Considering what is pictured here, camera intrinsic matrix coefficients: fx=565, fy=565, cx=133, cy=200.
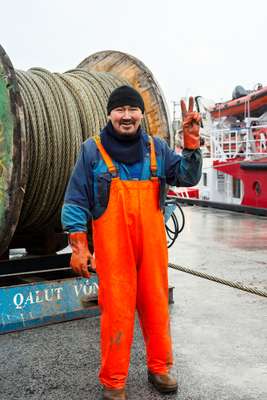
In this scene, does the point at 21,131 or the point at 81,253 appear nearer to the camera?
the point at 81,253

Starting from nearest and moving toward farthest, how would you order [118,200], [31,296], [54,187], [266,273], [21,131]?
[118,200]
[21,131]
[31,296]
[54,187]
[266,273]

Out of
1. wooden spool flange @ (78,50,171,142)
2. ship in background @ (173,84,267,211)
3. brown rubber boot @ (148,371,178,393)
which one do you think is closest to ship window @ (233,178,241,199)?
ship in background @ (173,84,267,211)

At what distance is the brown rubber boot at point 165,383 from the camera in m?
3.24

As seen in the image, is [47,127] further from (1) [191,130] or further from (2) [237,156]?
(2) [237,156]

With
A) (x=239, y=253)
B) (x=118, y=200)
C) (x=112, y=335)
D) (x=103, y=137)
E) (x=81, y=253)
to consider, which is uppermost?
(x=103, y=137)

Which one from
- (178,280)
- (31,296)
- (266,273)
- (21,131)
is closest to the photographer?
(21,131)

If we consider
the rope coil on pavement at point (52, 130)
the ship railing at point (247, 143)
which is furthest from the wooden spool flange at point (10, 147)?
the ship railing at point (247, 143)

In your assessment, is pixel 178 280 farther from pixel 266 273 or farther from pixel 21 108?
pixel 21 108

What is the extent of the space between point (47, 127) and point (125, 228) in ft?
6.63

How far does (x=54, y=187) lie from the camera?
5000mm

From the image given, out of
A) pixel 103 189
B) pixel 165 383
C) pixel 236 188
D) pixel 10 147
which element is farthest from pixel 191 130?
pixel 236 188

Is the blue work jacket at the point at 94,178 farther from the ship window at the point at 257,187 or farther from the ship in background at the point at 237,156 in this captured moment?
the ship window at the point at 257,187

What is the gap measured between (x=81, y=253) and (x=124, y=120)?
2.60 feet

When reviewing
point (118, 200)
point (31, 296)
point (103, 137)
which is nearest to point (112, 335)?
point (118, 200)
